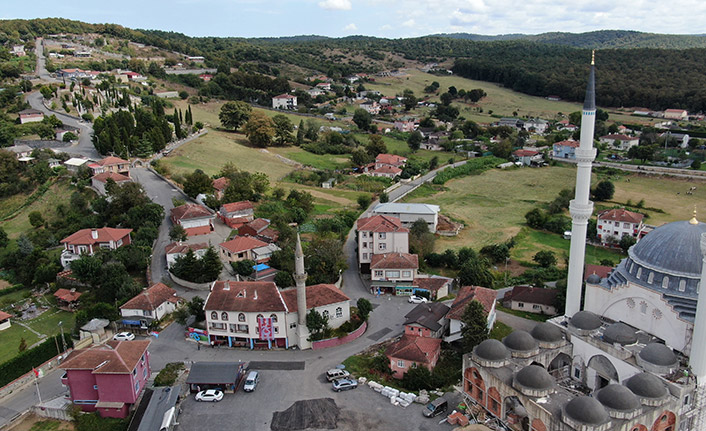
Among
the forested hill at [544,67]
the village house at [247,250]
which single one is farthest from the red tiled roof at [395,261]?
the forested hill at [544,67]

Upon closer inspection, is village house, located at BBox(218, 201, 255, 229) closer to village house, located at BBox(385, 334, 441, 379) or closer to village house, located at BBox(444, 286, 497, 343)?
village house, located at BBox(444, 286, 497, 343)

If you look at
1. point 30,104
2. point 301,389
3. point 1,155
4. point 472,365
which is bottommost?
point 301,389

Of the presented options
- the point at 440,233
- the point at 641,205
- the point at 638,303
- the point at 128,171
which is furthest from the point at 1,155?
the point at 641,205

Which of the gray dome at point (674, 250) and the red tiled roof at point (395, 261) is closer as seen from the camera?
the gray dome at point (674, 250)

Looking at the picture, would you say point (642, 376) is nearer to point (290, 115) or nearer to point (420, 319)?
point (420, 319)

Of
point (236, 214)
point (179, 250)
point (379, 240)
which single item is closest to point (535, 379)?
point (379, 240)

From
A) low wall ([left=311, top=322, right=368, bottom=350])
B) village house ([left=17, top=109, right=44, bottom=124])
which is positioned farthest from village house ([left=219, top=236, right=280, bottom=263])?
village house ([left=17, top=109, right=44, bottom=124])

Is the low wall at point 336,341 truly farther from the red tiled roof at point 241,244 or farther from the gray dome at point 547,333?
the red tiled roof at point 241,244
